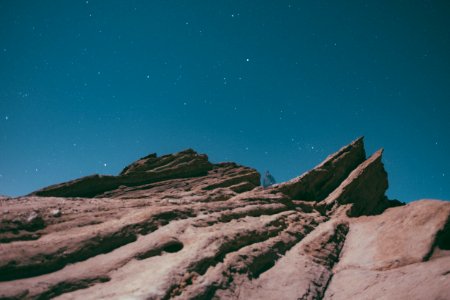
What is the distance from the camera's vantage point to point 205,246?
22703mm

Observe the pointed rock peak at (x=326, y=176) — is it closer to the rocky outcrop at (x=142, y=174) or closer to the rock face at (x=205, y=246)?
the rock face at (x=205, y=246)

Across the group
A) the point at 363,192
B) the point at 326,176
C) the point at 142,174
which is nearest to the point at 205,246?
the point at 142,174

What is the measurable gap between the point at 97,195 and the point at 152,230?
15.7 m

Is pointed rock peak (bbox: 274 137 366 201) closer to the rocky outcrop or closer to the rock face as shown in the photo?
the rock face

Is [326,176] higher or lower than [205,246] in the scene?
higher

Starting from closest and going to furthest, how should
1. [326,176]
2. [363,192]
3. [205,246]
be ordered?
1. [205,246]
2. [363,192]
3. [326,176]

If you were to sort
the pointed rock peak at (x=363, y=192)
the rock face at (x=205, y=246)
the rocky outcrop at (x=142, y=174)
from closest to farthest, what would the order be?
the rock face at (x=205, y=246) < the rocky outcrop at (x=142, y=174) < the pointed rock peak at (x=363, y=192)

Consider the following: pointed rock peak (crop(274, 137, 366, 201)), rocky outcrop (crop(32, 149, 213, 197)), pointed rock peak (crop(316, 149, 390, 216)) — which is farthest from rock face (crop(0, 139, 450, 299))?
pointed rock peak (crop(274, 137, 366, 201))

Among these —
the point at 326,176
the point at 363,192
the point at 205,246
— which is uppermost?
the point at 326,176

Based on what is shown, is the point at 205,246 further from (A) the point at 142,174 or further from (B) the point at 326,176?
(B) the point at 326,176

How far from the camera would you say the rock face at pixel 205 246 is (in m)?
18.4

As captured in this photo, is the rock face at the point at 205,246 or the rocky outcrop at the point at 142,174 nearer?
the rock face at the point at 205,246

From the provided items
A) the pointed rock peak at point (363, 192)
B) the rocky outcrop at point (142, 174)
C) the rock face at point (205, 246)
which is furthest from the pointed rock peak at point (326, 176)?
the rocky outcrop at point (142, 174)

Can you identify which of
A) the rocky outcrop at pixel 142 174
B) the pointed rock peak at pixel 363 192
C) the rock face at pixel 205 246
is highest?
the rocky outcrop at pixel 142 174
